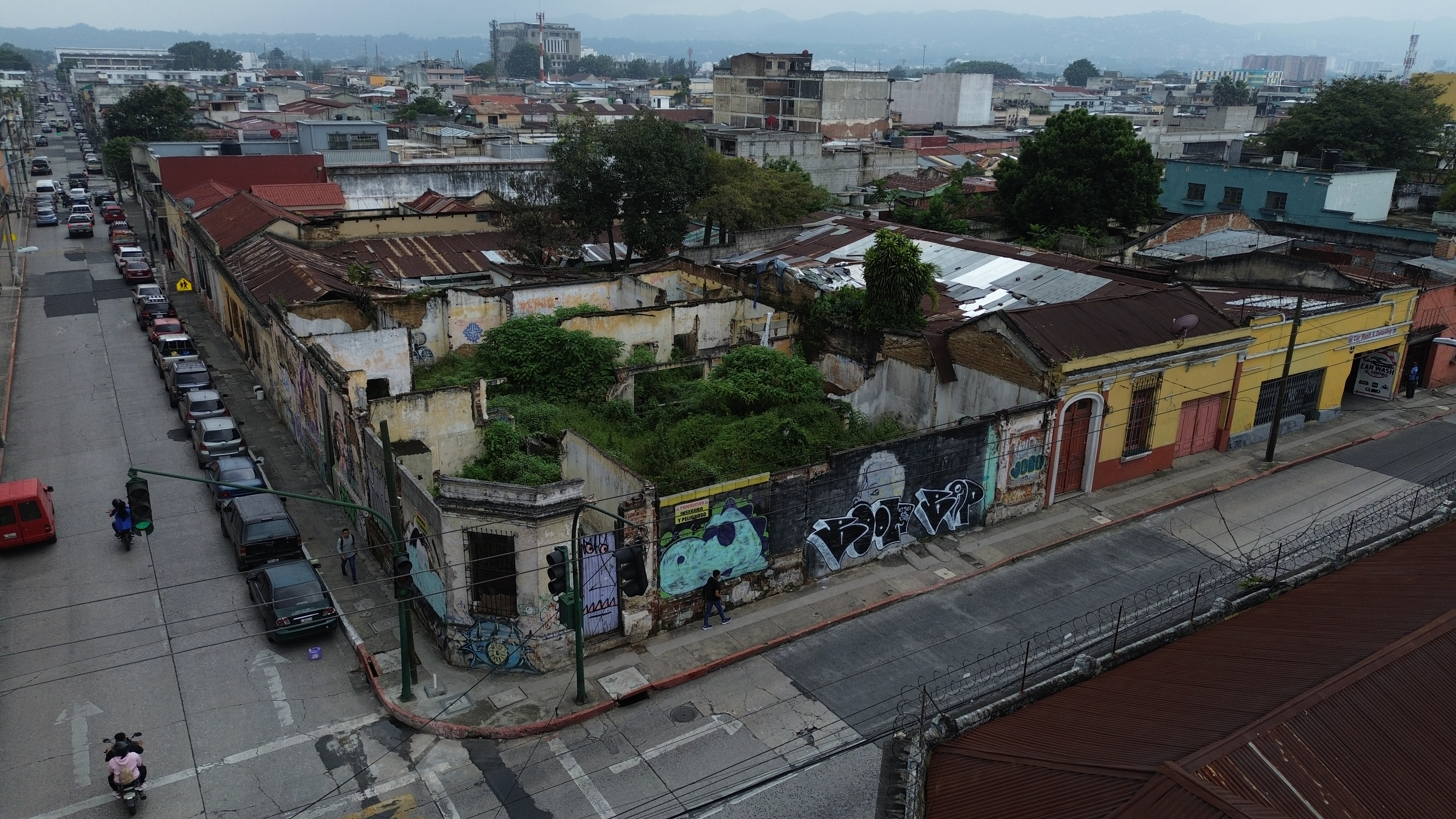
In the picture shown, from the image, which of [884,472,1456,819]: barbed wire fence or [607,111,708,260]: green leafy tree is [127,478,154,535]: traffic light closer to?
[884,472,1456,819]: barbed wire fence

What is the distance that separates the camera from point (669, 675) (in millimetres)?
19406

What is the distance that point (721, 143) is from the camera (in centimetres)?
7725

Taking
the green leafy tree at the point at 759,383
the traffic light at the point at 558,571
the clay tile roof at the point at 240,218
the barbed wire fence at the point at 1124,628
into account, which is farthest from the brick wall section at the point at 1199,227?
the clay tile roof at the point at 240,218

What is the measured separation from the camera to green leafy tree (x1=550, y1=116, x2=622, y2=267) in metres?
43.0

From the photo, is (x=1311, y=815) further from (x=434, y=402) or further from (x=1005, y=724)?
(x=434, y=402)

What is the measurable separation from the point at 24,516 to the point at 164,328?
19541 mm

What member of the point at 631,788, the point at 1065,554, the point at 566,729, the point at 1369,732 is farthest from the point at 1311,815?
the point at 1065,554

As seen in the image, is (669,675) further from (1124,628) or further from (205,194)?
(205,194)

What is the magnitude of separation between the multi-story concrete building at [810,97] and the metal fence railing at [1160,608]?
91848 mm

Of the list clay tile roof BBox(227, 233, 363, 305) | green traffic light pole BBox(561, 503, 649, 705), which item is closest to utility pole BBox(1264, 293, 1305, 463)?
green traffic light pole BBox(561, 503, 649, 705)

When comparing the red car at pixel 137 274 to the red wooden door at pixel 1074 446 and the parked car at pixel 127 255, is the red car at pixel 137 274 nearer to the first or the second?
the parked car at pixel 127 255

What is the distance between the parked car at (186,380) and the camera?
33.8m

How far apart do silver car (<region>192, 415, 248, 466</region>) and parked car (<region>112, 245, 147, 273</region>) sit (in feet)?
100.0

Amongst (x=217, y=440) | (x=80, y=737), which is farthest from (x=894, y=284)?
(x=80, y=737)
